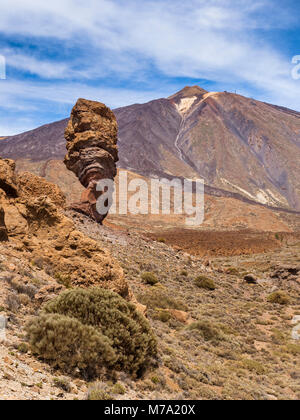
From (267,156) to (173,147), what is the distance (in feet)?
176

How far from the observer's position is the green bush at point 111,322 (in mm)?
6081

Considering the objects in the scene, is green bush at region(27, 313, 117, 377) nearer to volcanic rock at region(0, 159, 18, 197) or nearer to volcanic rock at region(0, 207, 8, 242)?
volcanic rock at region(0, 207, 8, 242)

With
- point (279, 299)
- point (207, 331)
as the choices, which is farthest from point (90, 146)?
point (207, 331)

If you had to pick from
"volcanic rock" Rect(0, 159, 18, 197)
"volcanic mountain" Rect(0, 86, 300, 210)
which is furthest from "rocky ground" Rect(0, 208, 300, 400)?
"volcanic mountain" Rect(0, 86, 300, 210)

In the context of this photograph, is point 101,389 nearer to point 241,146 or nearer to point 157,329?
point 157,329

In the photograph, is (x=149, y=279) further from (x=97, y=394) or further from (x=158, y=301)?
(x=97, y=394)

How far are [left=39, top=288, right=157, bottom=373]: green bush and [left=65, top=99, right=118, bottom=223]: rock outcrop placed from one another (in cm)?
2020

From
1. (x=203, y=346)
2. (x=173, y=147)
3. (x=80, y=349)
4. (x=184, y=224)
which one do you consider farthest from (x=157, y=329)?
(x=173, y=147)

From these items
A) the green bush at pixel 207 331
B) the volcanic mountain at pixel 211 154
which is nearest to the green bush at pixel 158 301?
the green bush at pixel 207 331

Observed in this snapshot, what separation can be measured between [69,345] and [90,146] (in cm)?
2348

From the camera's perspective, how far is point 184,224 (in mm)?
78938

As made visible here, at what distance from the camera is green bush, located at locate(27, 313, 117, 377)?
511 centimetres

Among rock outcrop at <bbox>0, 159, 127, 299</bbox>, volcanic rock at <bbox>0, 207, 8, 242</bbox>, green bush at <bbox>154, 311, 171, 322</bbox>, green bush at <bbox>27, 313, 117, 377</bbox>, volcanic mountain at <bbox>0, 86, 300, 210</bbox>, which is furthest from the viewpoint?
volcanic mountain at <bbox>0, 86, 300, 210</bbox>
